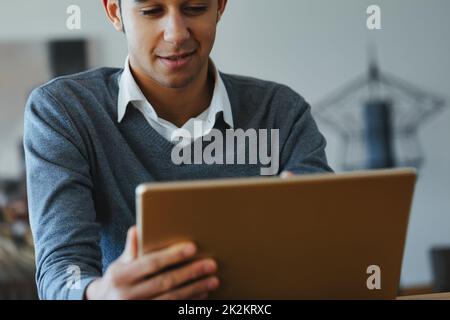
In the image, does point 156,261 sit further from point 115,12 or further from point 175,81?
point 115,12

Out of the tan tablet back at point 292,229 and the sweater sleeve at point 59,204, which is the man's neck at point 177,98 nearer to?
the sweater sleeve at point 59,204

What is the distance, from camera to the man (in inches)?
45.6

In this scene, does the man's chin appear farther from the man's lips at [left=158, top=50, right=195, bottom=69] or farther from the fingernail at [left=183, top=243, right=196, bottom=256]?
the fingernail at [left=183, top=243, right=196, bottom=256]

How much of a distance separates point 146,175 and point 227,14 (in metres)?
1.75

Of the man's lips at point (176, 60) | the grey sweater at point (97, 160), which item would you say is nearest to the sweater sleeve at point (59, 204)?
the grey sweater at point (97, 160)

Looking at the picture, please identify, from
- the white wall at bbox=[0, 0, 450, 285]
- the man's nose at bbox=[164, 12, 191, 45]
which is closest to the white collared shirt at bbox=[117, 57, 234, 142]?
the man's nose at bbox=[164, 12, 191, 45]

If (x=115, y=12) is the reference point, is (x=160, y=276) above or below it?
below

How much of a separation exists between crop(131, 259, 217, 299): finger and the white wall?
214 centimetres

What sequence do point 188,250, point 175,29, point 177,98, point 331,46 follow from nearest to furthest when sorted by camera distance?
point 188,250 < point 175,29 < point 177,98 < point 331,46

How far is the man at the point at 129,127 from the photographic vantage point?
45.6 inches

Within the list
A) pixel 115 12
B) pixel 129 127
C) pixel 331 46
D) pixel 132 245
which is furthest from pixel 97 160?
pixel 331 46

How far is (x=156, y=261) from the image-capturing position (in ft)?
2.86

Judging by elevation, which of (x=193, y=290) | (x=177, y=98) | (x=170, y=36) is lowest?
(x=193, y=290)

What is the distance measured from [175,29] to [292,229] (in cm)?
58
